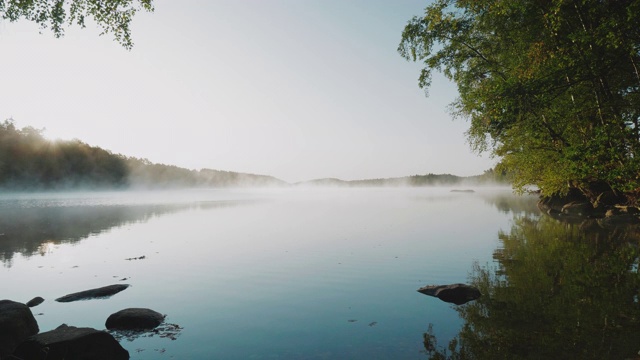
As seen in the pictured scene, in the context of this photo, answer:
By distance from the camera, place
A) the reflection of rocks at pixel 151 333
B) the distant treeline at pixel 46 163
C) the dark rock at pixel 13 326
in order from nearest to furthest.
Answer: the dark rock at pixel 13 326
the reflection of rocks at pixel 151 333
the distant treeline at pixel 46 163

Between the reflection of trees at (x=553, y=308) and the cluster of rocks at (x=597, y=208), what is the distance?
15717mm

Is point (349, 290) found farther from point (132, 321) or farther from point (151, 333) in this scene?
point (132, 321)

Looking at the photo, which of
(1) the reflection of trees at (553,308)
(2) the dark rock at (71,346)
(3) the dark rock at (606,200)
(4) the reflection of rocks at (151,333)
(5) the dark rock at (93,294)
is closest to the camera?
(2) the dark rock at (71,346)

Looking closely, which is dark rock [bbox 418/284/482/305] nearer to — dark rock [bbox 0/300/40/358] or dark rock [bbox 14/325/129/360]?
dark rock [bbox 14/325/129/360]

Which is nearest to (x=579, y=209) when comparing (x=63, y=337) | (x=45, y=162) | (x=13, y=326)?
(x=63, y=337)

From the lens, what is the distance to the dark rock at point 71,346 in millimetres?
8273

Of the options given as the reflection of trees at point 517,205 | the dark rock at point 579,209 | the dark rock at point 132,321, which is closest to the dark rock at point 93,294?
the dark rock at point 132,321

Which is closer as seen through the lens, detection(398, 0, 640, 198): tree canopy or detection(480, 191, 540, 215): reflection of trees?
detection(398, 0, 640, 198): tree canopy

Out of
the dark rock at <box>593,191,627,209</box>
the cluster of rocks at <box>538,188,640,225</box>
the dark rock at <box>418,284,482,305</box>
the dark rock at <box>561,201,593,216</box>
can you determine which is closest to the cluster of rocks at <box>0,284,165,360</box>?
the dark rock at <box>418,284,482,305</box>

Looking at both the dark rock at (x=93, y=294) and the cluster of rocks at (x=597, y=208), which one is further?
the cluster of rocks at (x=597, y=208)

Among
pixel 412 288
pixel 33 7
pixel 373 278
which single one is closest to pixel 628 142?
pixel 412 288

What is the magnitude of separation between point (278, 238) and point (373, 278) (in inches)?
578

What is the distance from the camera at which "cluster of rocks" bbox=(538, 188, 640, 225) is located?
34.7 m

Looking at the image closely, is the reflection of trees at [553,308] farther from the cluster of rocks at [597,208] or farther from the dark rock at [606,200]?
the dark rock at [606,200]
